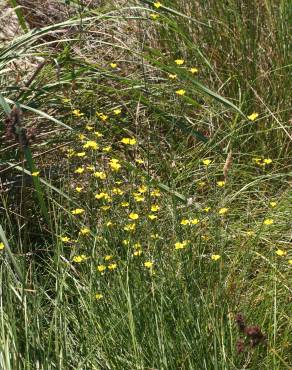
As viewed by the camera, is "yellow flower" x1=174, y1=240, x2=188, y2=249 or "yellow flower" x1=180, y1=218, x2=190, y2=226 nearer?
"yellow flower" x1=174, y1=240, x2=188, y2=249

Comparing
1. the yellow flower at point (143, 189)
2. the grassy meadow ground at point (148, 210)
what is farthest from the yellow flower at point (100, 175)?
the yellow flower at point (143, 189)

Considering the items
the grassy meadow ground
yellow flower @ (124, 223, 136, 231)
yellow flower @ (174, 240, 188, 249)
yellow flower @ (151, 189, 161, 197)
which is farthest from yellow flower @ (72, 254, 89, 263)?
Result: yellow flower @ (151, 189, 161, 197)

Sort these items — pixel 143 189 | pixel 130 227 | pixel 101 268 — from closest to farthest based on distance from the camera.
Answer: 1. pixel 101 268
2. pixel 130 227
3. pixel 143 189

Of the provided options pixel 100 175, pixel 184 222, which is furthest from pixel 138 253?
pixel 100 175

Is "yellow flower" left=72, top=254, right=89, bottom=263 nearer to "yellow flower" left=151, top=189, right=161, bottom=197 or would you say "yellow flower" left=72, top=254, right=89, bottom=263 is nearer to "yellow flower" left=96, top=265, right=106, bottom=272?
"yellow flower" left=96, top=265, right=106, bottom=272

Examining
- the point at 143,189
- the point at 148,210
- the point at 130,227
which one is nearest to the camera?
the point at 130,227

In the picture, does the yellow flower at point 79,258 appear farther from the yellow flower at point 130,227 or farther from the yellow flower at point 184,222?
the yellow flower at point 184,222

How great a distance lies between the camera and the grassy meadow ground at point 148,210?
98.1 inches

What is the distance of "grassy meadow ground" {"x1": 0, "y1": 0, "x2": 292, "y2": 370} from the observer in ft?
8.18

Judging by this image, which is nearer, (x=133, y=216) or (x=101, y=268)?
(x=101, y=268)

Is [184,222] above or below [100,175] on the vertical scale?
below

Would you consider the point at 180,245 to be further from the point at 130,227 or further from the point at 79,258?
the point at 79,258

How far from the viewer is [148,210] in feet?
9.46

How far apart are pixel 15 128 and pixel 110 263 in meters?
0.80
